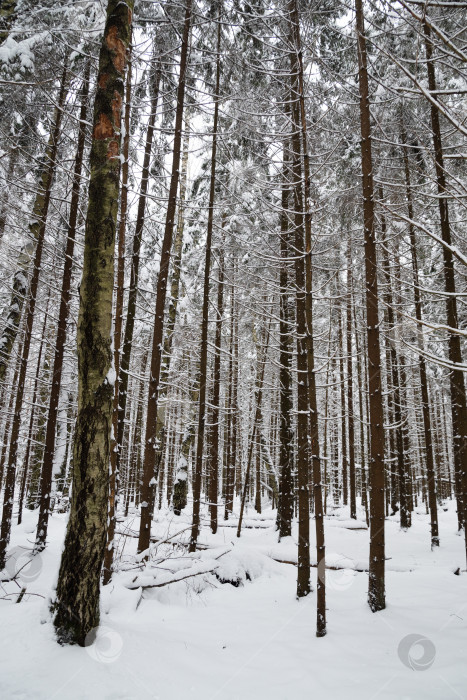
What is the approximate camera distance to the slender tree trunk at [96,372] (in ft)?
12.0

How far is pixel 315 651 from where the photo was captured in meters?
4.40

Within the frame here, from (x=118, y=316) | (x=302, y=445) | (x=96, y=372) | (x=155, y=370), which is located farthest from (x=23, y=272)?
(x=302, y=445)

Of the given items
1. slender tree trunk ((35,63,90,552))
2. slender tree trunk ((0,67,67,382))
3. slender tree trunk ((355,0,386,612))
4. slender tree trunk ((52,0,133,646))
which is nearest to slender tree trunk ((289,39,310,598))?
slender tree trunk ((355,0,386,612))

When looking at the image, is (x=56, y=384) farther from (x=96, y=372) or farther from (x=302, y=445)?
(x=302, y=445)

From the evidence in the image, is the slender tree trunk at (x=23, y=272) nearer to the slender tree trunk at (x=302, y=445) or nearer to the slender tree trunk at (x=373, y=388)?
the slender tree trunk at (x=302, y=445)

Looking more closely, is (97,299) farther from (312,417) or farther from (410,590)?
(410,590)

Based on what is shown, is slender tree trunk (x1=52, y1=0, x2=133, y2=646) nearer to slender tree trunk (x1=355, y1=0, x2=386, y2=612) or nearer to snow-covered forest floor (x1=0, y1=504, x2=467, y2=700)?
snow-covered forest floor (x1=0, y1=504, x2=467, y2=700)

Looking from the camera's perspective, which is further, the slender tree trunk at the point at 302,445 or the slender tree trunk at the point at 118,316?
the slender tree trunk at the point at 118,316

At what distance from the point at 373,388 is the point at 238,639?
386 centimetres

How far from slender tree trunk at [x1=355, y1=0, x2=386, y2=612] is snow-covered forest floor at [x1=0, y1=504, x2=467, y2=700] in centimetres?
49

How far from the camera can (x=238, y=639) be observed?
477cm

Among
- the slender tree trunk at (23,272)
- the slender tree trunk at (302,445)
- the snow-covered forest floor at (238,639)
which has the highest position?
the slender tree trunk at (23,272)

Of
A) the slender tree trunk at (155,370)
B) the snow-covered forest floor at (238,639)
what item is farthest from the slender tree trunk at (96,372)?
the slender tree trunk at (155,370)

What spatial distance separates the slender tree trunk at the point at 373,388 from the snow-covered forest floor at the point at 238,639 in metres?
0.49
